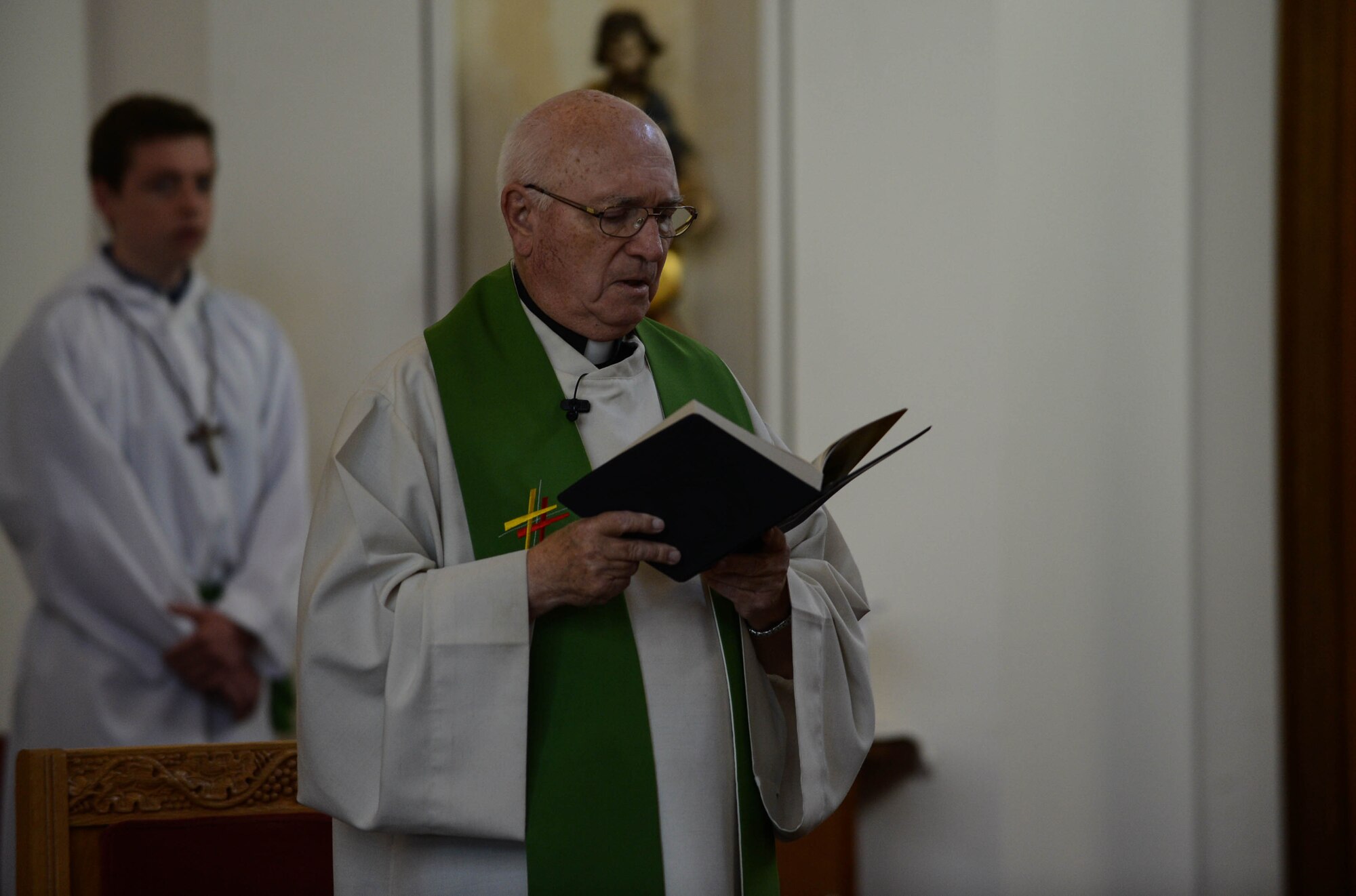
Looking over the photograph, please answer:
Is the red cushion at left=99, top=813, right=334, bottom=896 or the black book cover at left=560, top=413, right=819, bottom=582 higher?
the black book cover at left=560, top=413, right=819, bottom=582

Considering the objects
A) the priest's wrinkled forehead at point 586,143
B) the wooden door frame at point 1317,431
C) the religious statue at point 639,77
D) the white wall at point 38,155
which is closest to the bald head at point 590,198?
the priest's wrinkled forehead at point 586,143

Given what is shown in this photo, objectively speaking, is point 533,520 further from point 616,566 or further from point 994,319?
point 994,319

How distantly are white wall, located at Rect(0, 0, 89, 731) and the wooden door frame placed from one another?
160 inches

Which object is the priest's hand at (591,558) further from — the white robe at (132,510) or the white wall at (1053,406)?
the white wall at (1053,406)

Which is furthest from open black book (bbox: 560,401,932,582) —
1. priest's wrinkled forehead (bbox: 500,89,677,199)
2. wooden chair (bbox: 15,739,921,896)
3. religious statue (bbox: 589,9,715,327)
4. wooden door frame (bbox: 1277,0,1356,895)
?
wooden door frame (bbox: 1277,0,1356,895)

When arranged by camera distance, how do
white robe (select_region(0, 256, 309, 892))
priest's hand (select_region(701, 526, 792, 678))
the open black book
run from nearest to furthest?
the open black book < priest's hand (select_region(701, 526, 792, 678)) < white robe (select_region(0, 256, 309, 892))

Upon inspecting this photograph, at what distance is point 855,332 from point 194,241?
2.22 metres

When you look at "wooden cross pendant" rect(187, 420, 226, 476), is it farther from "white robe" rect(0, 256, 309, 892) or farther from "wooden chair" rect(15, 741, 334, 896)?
"wooden chair" rect(15, 741, 334, 896)

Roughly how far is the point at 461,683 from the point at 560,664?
18 cm

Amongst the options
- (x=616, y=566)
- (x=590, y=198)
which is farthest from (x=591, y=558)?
(x=590, y=198)

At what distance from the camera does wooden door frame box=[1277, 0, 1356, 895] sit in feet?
16.6

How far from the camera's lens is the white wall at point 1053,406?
5.12 metres

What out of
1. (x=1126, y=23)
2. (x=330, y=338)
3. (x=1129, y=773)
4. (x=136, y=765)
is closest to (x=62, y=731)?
(x=330, y=338)

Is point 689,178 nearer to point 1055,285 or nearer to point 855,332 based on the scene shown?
point 855,332
